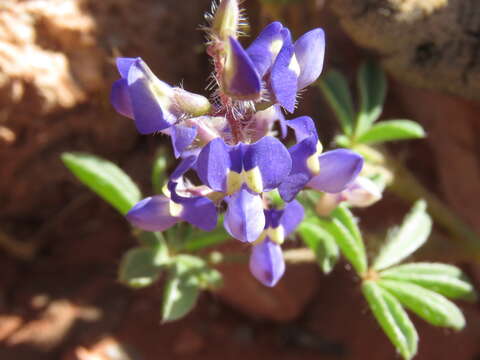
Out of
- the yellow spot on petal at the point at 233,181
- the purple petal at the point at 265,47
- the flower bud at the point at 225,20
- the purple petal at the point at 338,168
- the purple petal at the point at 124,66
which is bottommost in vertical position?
the purple petal at the point at 338,168

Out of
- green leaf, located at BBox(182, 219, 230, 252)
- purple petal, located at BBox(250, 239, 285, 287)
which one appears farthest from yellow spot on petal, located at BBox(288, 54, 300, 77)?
green leaf, located at BBox(182, 219, 230, 252)

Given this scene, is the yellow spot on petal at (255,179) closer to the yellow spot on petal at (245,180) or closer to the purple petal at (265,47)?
the yellow spot on petal at (245,180)

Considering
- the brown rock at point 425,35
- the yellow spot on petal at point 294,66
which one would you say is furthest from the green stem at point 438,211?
the yellow spot on petal at point 294,66

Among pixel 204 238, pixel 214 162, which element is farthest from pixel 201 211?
pixel 204 238

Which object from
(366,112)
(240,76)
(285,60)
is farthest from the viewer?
(366,112)

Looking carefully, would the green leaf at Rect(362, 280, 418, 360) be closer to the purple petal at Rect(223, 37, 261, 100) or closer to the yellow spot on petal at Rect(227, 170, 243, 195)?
the yellow spot on petal at Rect(227, 170, 243, 195)

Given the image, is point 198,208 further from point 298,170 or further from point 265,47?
point 265,47
